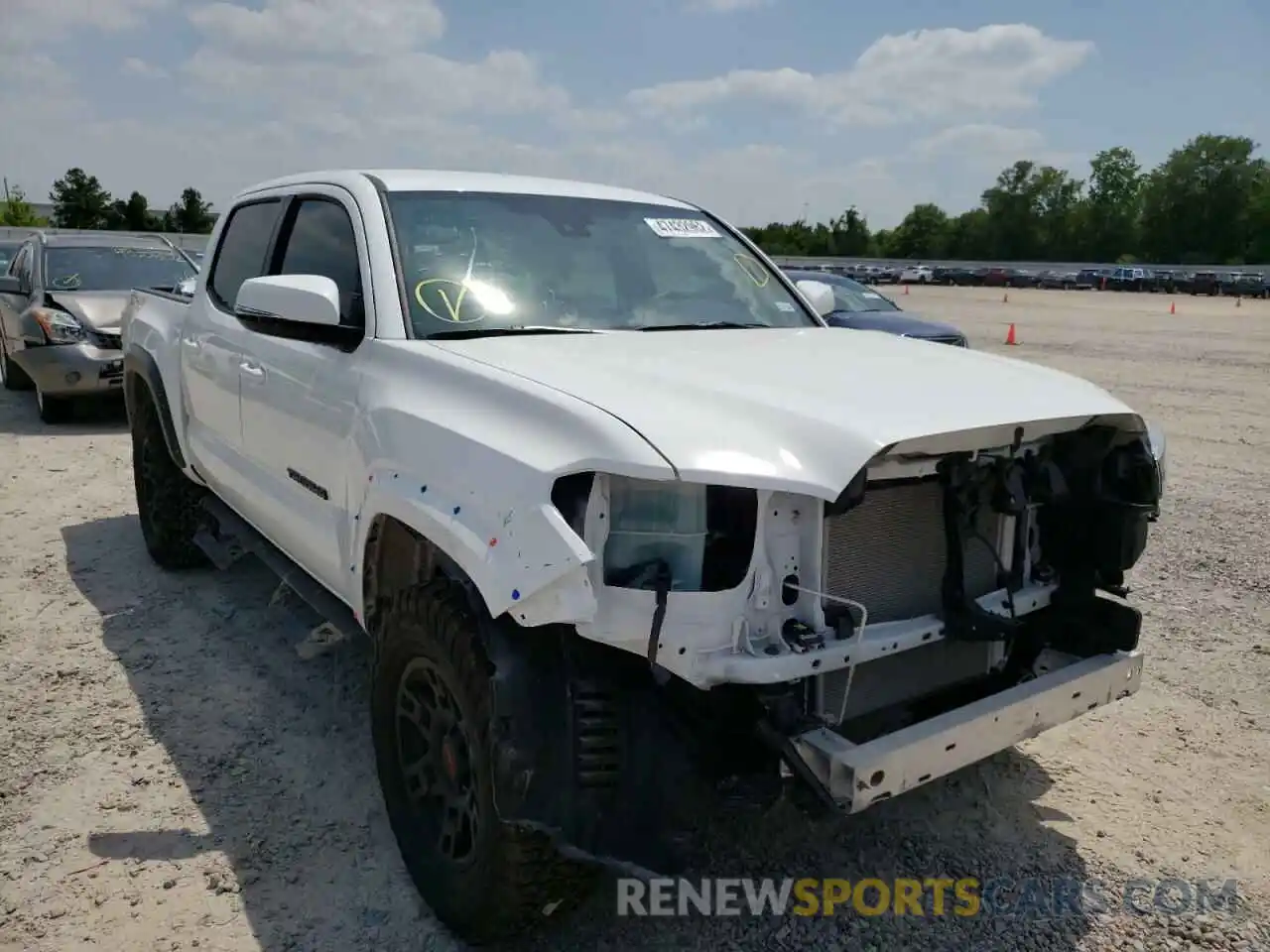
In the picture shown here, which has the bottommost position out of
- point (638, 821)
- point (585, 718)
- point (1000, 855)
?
point (1000, 855)

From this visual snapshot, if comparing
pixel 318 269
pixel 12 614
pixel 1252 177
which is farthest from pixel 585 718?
pixel 1252 177

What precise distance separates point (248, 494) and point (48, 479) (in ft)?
15.3

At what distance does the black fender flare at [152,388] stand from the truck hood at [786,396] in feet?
8.60

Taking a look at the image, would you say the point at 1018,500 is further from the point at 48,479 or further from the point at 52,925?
the point at 48,479

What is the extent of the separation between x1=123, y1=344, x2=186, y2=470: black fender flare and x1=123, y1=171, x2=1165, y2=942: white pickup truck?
148cm

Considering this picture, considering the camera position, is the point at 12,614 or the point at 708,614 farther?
the point at 12,614

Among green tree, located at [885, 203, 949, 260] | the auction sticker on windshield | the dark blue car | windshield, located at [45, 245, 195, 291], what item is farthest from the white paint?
green tree, located at [885, 203, 949, 260]

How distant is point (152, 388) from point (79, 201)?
6455 cm

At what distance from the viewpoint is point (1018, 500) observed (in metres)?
2.68

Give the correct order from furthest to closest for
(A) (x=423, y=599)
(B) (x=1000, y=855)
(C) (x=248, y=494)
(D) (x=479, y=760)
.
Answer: (C) (x=248, y=494), (B) (x=1000, y=855), (A) (x=423, y=599), (D) (x=479, y=760)

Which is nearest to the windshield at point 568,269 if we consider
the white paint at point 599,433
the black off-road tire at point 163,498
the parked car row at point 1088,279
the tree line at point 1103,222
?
the white paint at point 599,433

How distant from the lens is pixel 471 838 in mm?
2600

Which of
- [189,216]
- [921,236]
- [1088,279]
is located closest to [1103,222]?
[921,236]

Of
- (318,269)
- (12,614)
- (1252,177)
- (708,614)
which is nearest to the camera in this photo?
(708,614)
